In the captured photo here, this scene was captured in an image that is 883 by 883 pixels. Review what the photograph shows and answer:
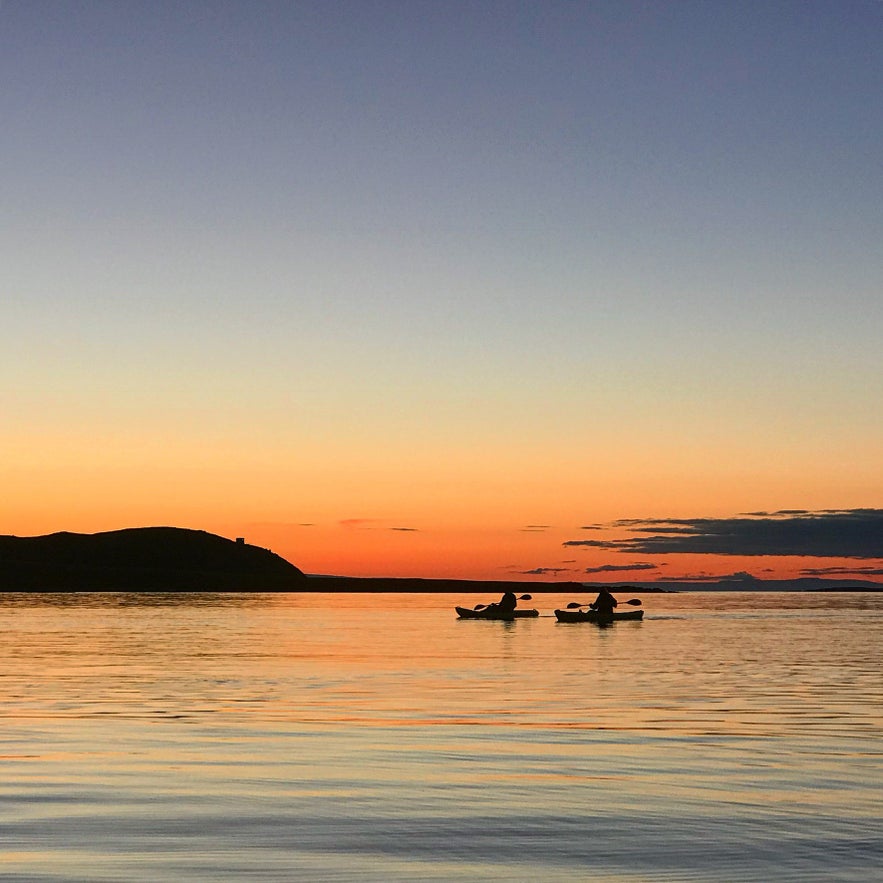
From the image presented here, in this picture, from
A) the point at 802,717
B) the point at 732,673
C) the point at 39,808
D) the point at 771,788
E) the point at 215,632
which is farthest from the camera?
the point at 215,632

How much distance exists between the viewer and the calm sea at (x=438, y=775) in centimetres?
1543

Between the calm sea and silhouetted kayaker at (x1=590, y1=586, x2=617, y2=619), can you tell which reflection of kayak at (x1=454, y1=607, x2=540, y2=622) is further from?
the calm sea

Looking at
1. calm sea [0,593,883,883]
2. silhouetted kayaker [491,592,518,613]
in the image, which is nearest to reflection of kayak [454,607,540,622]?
silhouetted kayaker [491,592,518,613]

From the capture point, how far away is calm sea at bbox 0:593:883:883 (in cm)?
1543

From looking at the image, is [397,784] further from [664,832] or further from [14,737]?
[14,737]

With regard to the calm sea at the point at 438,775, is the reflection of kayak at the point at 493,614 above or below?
below

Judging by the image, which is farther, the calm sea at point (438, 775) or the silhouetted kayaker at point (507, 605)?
the silhouetted kayaker at point (507, 605)

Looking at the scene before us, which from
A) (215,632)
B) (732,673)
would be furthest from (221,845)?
(215,632)

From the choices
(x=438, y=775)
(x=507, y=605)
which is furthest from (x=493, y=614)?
(x=438, y=775)

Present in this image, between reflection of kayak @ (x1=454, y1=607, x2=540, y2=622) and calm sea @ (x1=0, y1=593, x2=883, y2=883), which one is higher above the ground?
calm sea @ (x1=0, y1=593, x2=883, y2=883)

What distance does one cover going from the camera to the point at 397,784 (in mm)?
21656

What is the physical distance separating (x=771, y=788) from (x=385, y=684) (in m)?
25.9

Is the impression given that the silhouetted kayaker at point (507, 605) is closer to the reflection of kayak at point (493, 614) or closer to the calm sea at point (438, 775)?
the reflection of kayak at point (493, 614)

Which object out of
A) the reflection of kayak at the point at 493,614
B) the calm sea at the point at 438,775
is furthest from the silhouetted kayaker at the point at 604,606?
the calm sea at the point at 438,775
